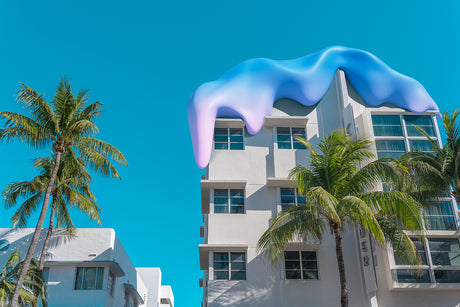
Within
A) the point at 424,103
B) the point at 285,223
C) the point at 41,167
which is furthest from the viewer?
the point at 424,103

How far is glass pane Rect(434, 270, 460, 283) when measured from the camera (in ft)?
60.0

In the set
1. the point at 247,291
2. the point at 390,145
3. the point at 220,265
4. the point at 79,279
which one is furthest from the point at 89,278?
the point at 390,145

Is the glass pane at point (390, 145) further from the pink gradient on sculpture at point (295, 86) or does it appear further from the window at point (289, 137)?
the window at point (289, 137)

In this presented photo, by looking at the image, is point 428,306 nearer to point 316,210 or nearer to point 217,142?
point 316,210

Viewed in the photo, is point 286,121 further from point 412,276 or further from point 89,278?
point 89,278

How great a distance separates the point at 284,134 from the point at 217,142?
3118 millimetres

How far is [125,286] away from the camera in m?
28.8

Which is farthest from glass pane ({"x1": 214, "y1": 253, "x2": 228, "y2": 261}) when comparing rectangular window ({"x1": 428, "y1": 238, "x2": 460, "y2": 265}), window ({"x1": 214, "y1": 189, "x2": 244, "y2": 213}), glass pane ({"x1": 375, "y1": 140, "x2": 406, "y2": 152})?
rectangular window ({"x1": 428, "y1": 238, "x2": 460, "y2": 265})

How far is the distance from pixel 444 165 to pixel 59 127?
13.9 m

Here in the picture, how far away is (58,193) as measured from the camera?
20.5 meters

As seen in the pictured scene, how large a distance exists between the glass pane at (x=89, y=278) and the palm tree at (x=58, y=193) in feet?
7.63

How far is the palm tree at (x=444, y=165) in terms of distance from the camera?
57.7 ft

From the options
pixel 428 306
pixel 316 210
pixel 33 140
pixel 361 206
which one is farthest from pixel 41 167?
pixel 428 306

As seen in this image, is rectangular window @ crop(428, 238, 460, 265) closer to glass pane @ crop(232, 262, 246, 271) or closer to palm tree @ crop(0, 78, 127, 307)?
glass pane @ crop(232, 262, 246, 271)
